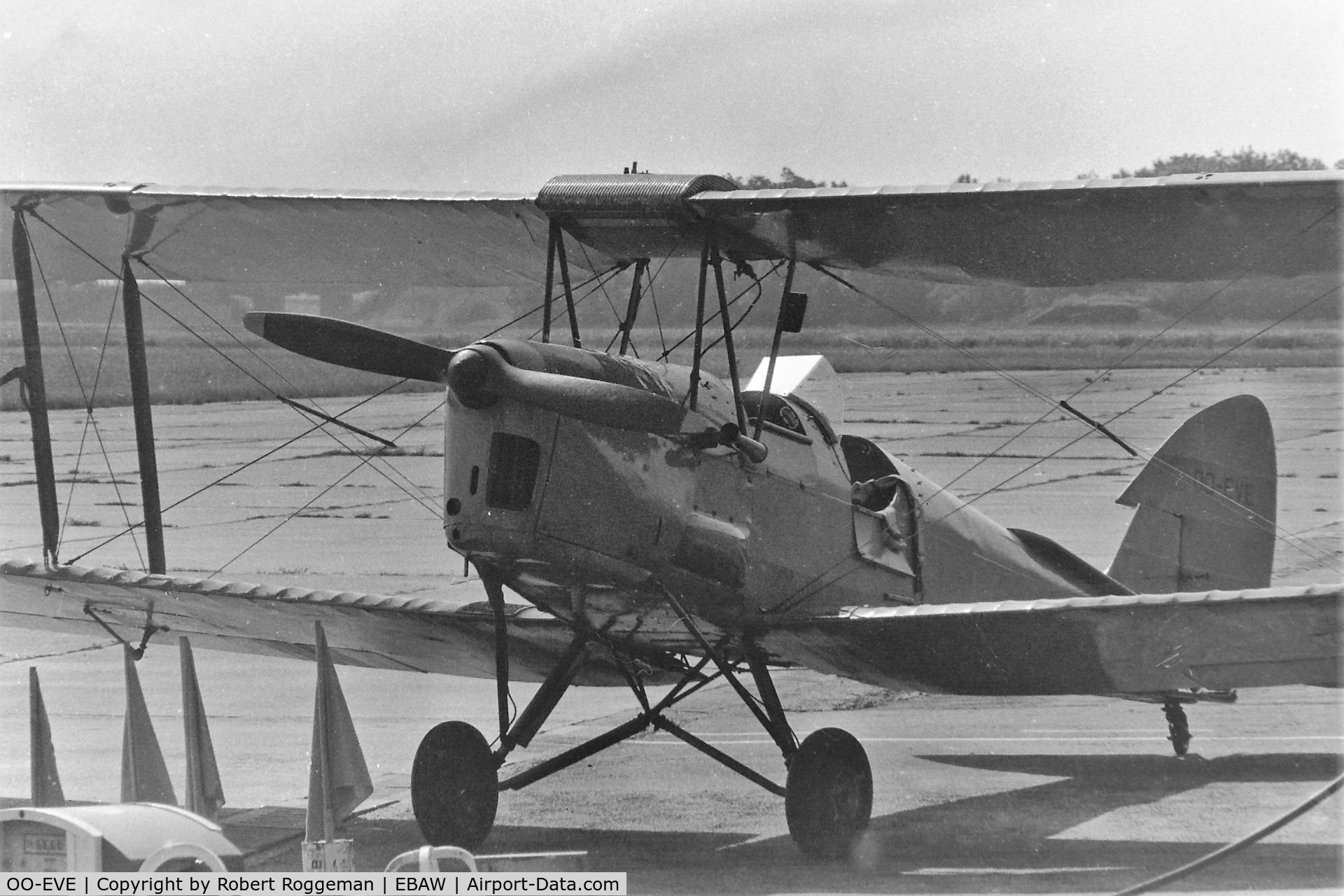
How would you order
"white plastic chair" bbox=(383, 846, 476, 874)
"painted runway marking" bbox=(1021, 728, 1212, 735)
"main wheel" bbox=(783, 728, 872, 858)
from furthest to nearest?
"painted runway marking" bbox=(1021, 728, 1212, 735), "main wheel" bbox=(783, 728, 872, 858), "white plastic chair" bbox=(383, 846, 476, 874)

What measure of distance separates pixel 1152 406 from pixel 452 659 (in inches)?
831

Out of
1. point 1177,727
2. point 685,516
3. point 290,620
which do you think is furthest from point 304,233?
point 1177,727

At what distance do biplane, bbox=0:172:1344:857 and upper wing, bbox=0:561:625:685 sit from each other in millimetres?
27

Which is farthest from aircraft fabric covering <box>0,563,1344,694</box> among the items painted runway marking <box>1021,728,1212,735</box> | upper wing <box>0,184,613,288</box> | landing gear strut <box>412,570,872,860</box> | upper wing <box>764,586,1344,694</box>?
painted runway marking <box>1021,728,1212,735</box>

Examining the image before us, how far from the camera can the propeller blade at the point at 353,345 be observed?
6086 millimetres

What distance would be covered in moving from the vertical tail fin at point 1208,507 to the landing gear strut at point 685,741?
3161 mm

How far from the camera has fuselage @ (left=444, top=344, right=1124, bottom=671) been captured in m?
6.14

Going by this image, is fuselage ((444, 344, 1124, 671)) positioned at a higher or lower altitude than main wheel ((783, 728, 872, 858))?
higher

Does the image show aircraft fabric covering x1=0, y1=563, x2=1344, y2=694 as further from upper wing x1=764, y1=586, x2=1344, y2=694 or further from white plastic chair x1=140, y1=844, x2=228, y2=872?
white plastic chair x1=140, y1=844, x2=228, y2=872

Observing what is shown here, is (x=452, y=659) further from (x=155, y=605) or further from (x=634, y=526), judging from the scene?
(x=634, y=526)

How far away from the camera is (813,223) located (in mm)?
6844

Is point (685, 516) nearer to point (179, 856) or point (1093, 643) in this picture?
point (1093, 643)

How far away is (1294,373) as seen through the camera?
93.0 feet

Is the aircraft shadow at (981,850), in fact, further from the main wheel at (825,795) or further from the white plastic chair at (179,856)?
the white plastic chair at (179,856)
